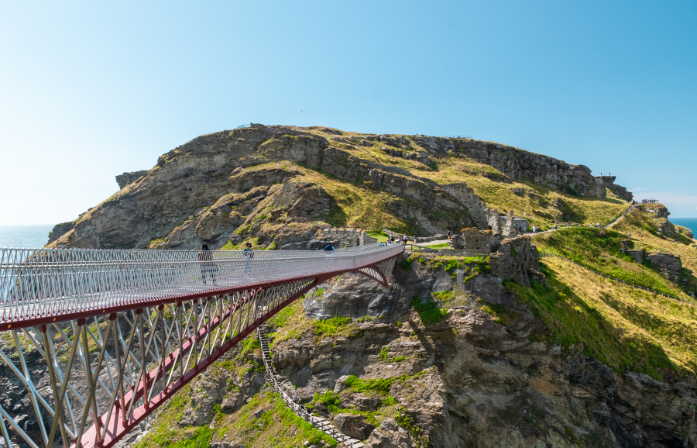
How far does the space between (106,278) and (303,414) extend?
18.0 meters

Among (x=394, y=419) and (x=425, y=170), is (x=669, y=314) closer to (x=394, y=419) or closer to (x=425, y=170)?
(x=394, y=419)

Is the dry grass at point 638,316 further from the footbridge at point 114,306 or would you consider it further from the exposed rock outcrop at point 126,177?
the exposed rock outcrop at point 126,177

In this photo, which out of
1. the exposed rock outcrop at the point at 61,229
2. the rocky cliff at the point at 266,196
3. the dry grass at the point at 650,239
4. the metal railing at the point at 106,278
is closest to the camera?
the metal railing at the point at 106,278

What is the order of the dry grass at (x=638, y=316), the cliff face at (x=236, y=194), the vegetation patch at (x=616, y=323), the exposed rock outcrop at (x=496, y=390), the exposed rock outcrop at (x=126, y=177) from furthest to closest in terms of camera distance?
the exposed rock outcrop at (x=126, y=177), the cliff face at (x=236, y=194), the dry grass at (x=638, y=316), the vegetation patch at (x=616, y=323), the exposed rock outcrop at (x=496, y=390)

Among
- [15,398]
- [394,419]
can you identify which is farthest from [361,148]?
[15,398]

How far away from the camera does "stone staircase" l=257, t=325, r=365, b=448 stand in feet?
67.1

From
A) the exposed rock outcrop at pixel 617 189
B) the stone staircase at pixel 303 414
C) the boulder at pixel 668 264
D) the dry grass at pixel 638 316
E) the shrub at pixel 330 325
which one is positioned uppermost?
the exposed rock outcrop at pixel 617 189

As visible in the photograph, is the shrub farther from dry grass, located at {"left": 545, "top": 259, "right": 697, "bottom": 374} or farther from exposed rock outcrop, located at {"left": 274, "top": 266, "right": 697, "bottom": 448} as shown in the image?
dry grass, located at {"left": 545, "top": 259, "right": 697, "bottom": 374}

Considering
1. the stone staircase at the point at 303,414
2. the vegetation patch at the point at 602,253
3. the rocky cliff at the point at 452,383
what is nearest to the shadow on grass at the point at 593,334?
the rocky cliff at the point at 452,383

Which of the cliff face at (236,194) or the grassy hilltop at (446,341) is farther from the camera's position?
the cliff face at (236,194)

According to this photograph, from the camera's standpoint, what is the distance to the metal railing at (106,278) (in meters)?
7.38

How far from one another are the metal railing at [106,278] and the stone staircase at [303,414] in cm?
1207

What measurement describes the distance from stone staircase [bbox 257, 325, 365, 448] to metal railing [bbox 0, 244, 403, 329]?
1207cm

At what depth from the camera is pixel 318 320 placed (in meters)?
28.4
